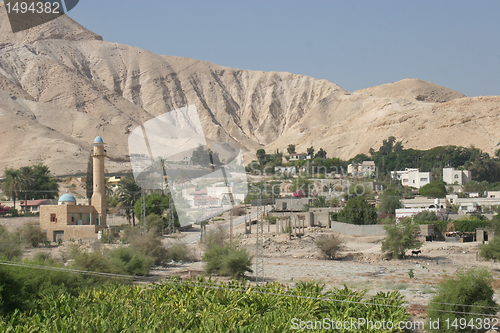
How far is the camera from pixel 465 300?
14.4 meters

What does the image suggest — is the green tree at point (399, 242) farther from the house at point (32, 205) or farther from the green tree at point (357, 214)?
the house at point (32, 205)

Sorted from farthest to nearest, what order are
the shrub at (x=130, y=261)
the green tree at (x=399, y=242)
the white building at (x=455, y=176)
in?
1. the white building at (x=455, y=176)
2. the green tree at (x=399, y=242)
3. the shrub at (x=130, y=261)

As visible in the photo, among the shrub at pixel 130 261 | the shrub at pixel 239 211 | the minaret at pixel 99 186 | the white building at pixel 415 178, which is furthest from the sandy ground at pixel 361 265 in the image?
the white building at pixel 415 178

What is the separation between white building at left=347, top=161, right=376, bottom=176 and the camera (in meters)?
82.5

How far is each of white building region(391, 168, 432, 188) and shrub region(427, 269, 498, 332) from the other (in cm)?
5483

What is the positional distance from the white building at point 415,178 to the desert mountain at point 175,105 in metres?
32.6

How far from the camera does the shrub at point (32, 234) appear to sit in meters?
31.1

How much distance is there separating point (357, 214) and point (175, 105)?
10996cm

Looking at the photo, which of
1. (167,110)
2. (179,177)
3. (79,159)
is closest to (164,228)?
(179,177)

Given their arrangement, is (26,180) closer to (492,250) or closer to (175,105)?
(492,250)

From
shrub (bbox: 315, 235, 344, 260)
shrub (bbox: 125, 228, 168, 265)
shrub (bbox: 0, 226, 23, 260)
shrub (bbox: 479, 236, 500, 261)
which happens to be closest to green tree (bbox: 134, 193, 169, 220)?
shrub (bbox: 125, 228, 168, 265)

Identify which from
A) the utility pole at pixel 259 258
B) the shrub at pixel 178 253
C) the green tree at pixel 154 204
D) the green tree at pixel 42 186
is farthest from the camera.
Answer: the green tree at pixel 42 186

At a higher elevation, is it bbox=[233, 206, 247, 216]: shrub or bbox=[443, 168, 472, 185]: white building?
bbox=[443, 168, 472, 185]: white building

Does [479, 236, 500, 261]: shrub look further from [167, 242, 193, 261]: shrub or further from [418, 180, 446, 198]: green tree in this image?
[418, 180, 446, 198]: green tree
